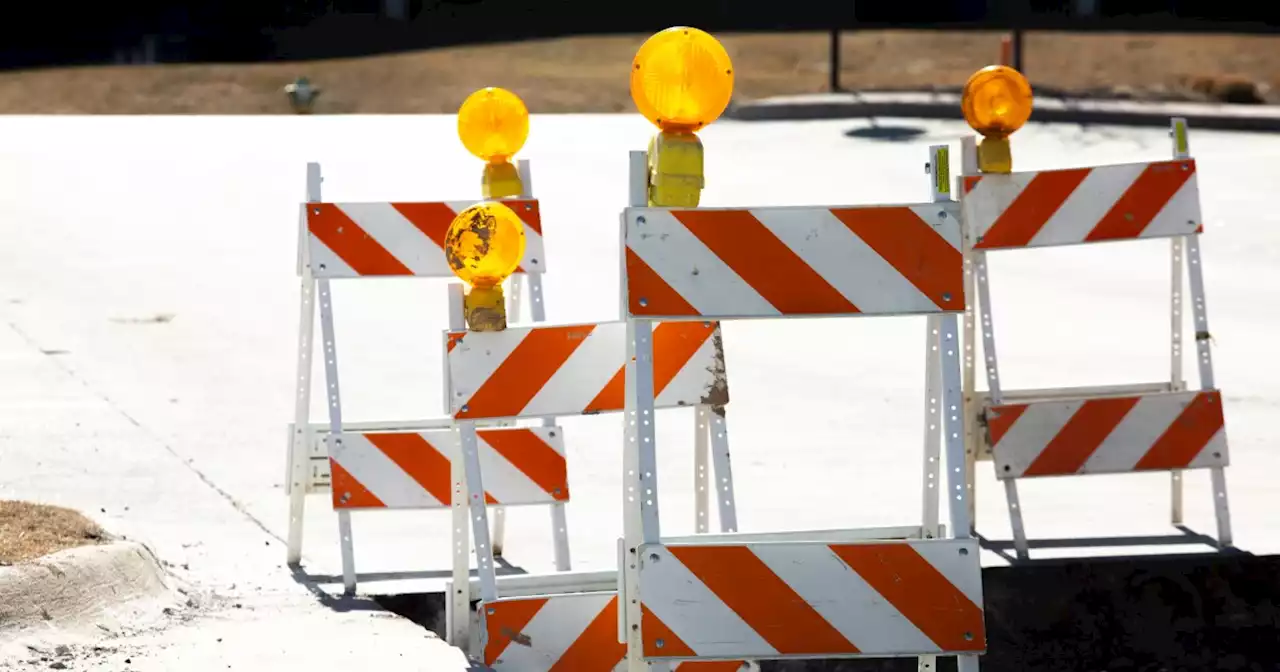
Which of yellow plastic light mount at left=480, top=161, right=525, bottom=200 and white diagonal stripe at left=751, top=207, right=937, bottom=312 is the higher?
yellow plastic light mount at left=480, top=161, right=525, bottom=200

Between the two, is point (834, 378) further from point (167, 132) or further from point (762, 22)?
point (762, 22)

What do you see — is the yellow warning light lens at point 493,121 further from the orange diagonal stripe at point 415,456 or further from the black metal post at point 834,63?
the black metal post at point 834,63

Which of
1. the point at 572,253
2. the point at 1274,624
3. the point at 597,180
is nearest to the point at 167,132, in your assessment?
the point at 597,180

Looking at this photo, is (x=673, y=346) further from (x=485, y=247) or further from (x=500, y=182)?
(x=500, y=182)

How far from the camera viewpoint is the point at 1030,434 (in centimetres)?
757

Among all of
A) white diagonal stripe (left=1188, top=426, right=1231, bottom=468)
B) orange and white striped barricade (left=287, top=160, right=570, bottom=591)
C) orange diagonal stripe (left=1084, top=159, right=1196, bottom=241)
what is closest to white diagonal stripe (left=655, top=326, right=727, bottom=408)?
orange and white striped barricade (left=287, top=160, right=570, bottom=591)

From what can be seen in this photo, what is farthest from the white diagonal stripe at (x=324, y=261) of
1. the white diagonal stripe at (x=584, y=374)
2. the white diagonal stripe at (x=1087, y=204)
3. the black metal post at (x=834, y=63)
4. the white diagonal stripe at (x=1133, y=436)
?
the black metal post at (x=834, y=63)

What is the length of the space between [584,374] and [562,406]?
Result: 110mm

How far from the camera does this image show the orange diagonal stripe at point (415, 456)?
701 centimetres

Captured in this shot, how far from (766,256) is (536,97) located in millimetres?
23758

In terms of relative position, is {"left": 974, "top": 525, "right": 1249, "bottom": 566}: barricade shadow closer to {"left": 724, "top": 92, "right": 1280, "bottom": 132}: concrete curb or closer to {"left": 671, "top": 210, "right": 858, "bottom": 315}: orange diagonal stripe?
{"left": 671, "top": 210, "right": 858, "bottom": 315}: orange diagonal stripe

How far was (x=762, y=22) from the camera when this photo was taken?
1451 inches

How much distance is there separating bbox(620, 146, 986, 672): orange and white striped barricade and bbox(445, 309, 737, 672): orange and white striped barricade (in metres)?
0.75

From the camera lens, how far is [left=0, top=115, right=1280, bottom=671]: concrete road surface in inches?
299
